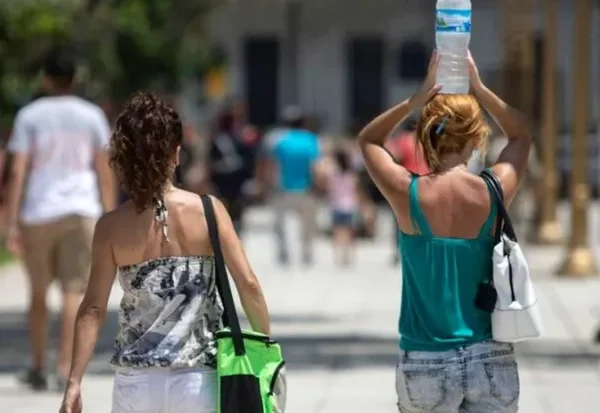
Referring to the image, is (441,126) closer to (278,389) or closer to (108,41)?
(278,389)

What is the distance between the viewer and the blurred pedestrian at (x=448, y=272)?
17.5 feet

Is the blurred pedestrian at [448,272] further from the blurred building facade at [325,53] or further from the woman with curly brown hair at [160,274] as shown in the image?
the blurred building facade at [325,53]

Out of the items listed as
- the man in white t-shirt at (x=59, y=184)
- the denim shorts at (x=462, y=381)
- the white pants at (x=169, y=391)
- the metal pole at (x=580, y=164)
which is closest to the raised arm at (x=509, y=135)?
the denim shorts at (x=462, y=381)

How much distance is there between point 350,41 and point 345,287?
23.7 m

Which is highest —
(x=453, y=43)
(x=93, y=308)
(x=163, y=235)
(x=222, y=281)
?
(x=453, y=43)

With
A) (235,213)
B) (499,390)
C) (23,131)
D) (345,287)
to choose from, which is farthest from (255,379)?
(235,213)

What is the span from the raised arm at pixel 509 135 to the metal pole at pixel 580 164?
12440 mm

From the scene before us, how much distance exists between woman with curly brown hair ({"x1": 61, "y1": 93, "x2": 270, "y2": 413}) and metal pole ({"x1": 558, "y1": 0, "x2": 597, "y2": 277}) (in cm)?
1304

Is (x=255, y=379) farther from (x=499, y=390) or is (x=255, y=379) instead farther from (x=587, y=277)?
(x=587, y=277)

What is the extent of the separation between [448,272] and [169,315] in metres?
0.87

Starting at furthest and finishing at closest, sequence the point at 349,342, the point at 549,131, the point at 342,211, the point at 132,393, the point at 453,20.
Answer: the point at 549,131, the point at 342,211, the point at 349,342, the point at 453,20, the point at 132,393

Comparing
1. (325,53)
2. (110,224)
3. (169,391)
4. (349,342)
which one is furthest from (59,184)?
(325,53)

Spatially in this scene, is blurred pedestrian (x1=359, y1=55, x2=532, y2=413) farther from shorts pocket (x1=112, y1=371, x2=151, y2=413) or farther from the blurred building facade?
the blurred building facade

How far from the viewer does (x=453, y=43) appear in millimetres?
5594
